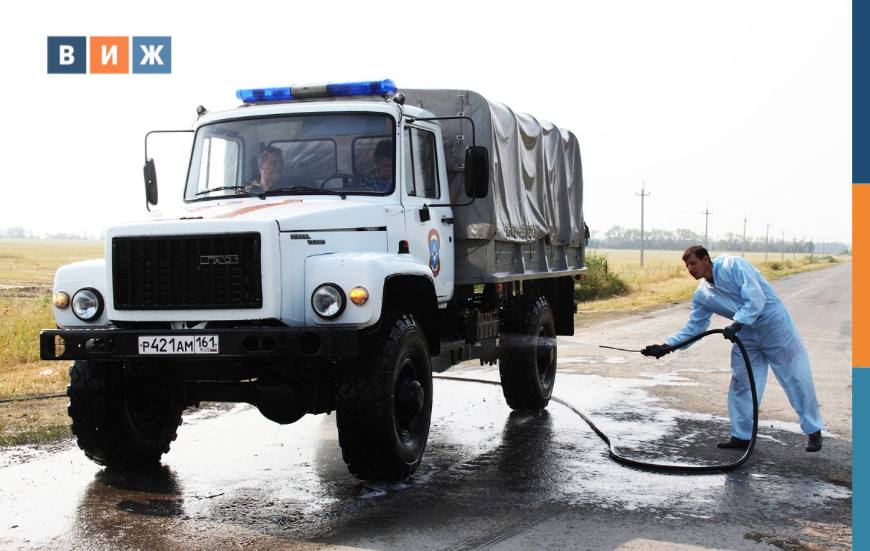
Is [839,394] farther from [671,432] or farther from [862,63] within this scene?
[862,63]

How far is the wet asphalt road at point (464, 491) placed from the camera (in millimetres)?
5555

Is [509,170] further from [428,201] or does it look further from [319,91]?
[319,91]

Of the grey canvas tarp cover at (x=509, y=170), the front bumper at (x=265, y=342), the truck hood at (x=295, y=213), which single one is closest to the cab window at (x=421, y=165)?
the grey canvas tarp cover at (x=509, y=170)

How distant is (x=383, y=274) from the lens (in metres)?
6.50

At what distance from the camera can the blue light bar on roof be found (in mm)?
7797

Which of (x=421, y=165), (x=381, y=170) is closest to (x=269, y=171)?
(x=381, y=170)

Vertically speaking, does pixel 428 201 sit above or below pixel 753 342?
above

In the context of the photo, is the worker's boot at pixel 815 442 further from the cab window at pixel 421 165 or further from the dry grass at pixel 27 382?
the dry grass at pixel 27 382

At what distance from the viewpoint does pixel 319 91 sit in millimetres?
8023

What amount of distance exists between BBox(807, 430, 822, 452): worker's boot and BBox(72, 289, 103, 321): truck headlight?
566 cm

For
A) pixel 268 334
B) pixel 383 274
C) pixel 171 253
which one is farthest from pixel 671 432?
pixel 171 253

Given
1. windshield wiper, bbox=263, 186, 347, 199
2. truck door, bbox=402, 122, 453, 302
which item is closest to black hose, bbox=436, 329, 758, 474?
truck door, bbox=402, 122, 453, 302

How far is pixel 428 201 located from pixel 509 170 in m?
1.79

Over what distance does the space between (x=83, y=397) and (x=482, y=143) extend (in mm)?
4060
